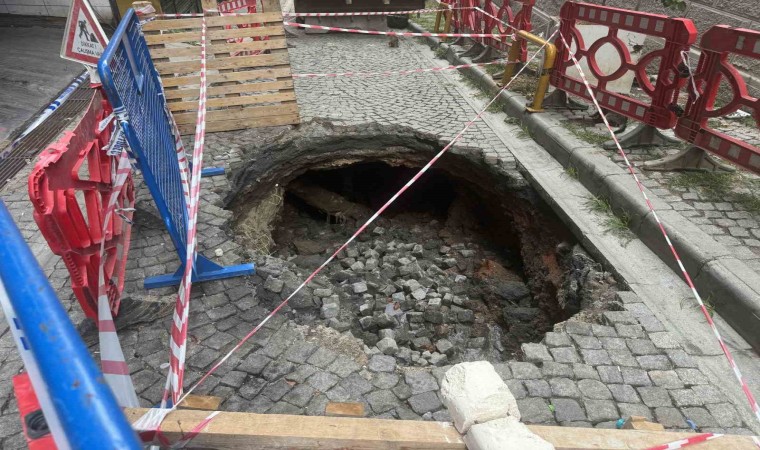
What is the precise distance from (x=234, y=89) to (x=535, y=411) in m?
5.25

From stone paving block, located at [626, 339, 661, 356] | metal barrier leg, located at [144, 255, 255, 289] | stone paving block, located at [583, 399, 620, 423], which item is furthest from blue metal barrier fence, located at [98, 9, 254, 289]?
stone paving block, located at [626, 339, 661, 356]

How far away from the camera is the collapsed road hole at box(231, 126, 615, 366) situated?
3.66 metres

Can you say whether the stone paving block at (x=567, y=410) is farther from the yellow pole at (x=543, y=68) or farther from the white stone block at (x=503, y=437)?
the yellow pole at (x=543, y=68)

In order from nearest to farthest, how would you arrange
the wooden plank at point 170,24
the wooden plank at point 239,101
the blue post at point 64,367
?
the blue post at point 64,367 → the wooden plank at point 170,24 → the wooden plank at point 239,101

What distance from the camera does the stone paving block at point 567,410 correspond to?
7.95ft

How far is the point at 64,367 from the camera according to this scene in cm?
79

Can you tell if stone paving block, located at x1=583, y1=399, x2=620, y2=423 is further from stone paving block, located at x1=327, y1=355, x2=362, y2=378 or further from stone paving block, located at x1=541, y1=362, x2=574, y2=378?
stone paving block, located at x1=327, y1=355, x2=362, y2=378

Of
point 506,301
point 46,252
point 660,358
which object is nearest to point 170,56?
point 46,252

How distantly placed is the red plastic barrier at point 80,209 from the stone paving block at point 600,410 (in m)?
3.04

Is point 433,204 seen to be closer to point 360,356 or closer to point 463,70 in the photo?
point 463,70

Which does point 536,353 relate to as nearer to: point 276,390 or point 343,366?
point 343,366

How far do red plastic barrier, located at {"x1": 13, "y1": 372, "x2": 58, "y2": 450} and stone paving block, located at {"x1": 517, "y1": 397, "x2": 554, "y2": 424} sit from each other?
218 centimetres

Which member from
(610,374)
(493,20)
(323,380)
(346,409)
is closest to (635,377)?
(610,374)

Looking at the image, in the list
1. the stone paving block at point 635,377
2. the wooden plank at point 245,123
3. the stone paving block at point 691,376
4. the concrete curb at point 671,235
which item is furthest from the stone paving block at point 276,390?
the wooden plank at point 245,123
